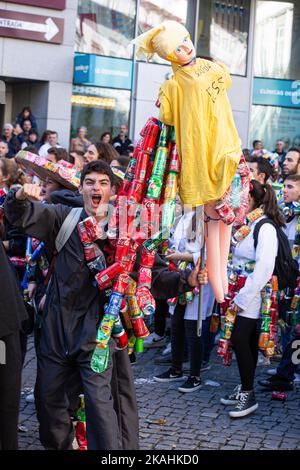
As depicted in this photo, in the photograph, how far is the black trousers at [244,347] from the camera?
715 centimetres

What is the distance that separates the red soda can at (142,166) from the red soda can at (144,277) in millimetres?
546

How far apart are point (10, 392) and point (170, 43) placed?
2399mm

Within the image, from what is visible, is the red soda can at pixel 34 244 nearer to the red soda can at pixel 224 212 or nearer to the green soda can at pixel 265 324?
the green soda can at pixel 265 324

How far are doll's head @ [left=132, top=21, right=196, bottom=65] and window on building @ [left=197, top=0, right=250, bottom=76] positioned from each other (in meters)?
17.7

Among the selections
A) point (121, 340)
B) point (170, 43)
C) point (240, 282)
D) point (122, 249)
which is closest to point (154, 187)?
point (122, 249)

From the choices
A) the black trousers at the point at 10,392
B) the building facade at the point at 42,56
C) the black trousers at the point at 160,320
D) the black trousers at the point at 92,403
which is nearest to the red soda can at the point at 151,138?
the black trousers at the point at 92,403

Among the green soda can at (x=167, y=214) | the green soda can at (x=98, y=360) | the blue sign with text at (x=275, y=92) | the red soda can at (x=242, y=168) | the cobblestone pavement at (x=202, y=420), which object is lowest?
the cobblestone pavement at (x=202, y=420)

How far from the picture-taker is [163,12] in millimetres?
21453

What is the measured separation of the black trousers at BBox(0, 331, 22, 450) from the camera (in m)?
5.29

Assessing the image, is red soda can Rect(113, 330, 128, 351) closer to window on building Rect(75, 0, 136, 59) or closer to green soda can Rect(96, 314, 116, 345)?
green soda can Rect(96, 314, 116, 345)

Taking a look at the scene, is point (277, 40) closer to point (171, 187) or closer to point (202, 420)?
point (202, 420)

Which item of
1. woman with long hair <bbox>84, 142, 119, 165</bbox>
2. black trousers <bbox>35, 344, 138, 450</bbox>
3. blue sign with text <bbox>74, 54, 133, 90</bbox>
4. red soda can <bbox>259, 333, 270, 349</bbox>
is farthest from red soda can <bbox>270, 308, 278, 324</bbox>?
blue sign with text <bbox>74, 54, 133, 90</bbox>

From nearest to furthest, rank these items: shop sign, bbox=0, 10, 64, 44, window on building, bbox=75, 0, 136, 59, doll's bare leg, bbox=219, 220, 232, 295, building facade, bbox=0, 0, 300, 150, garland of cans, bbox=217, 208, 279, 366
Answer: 1. doll's bare leg, bbox=219, 220, 232, 295
2. garland of cans, bbox=217, 208, 279, 366
3. shop sign, bbox=0, 10, 64, 44
4. building facade, bbox=0, 0, 300, 150
5. window on building, bbox=75, 0, 136, 59
